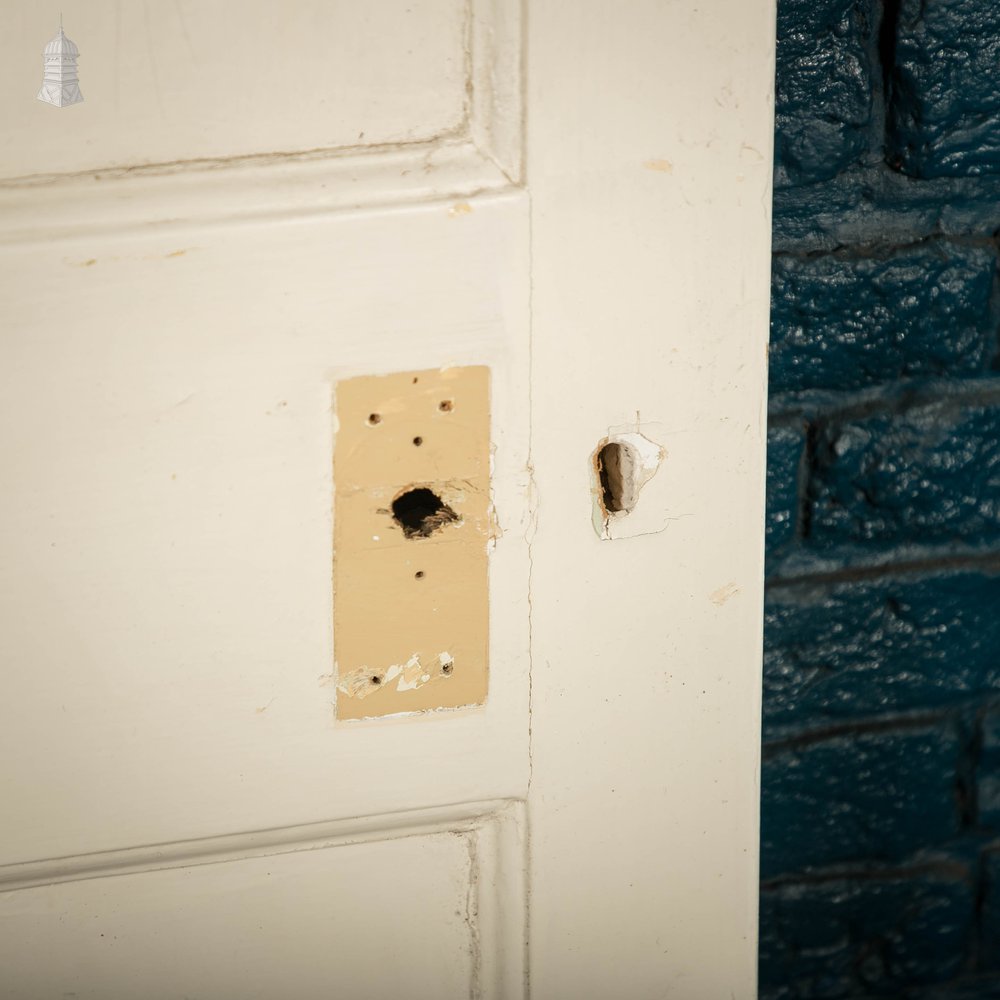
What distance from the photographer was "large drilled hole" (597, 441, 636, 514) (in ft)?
2.58

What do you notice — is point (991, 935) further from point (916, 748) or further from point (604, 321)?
point (604, 321)

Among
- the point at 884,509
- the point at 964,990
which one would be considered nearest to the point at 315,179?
the point at 884,509

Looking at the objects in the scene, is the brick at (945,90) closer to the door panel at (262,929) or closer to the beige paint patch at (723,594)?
the beige paint patch at (723,594)

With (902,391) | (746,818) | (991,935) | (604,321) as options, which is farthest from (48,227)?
(991,935)

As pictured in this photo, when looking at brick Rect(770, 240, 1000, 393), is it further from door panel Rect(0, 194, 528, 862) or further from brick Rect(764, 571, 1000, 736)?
door panel Rect(0, 194, 528, 862)

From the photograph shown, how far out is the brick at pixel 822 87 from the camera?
1.09m

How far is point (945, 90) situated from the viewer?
1.13 metres

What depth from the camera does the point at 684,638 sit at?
2.71ft

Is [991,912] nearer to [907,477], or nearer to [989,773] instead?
[989,773]

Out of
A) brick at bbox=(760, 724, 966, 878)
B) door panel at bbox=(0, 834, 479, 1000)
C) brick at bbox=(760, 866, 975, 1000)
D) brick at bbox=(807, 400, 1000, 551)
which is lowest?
brick at bbox=(760, 866, 975, 1000)

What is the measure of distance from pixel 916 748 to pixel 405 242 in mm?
845

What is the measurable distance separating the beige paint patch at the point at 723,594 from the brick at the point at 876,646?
15.6 inches

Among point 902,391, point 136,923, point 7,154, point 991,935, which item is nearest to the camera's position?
point 7,154

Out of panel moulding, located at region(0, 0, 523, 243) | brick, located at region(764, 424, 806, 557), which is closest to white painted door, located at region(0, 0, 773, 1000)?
panel moulding, located at region(0, 0, 523, 243)
